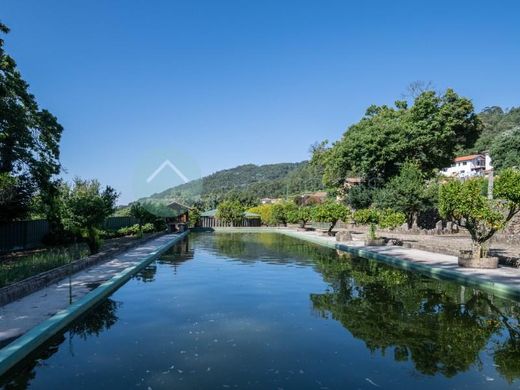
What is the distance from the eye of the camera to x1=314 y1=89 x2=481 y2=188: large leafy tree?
1373 inches

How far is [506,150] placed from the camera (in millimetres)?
49875

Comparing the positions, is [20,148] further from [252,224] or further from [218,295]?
[252,224]

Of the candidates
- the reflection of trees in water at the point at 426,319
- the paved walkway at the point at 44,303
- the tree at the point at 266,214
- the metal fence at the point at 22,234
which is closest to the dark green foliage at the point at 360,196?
the tree at the point at 266,214

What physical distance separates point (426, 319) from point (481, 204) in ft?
22.1

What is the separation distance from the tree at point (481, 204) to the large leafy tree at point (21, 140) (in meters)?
15.9

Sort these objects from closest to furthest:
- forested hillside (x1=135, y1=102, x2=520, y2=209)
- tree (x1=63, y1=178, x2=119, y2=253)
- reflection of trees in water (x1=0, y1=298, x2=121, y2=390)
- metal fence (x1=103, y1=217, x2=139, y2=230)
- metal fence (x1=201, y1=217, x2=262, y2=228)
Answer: reflection of trees in water (x1=0, y1=298, x2=121, y2=390), tree (x1=63, y1=178, x2=119, y2=253), metal fence (x1=103, y1=217, x2=139, y2=230), forested hillside (x1=135, y1=102, x2=520, y2=209), metal fence (x1=201, y1=217, x2=262, y2=228)

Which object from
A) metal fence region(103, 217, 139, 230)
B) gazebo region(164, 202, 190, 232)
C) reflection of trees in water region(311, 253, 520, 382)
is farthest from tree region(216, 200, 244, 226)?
reflection of trees in water region(311, 253, 520, 382)

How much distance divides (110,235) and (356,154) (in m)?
21.2

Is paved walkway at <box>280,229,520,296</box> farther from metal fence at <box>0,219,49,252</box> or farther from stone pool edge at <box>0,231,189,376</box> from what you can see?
metal fence at <box>0,219,49,252</box>

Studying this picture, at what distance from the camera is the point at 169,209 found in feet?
142

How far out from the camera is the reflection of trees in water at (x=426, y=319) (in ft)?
19.3

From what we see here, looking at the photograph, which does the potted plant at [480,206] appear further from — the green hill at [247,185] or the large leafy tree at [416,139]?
the green hill at [247,185]

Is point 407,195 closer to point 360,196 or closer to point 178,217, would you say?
point 360,196

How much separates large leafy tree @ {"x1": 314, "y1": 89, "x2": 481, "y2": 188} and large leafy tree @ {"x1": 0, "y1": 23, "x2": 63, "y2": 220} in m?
24.5
